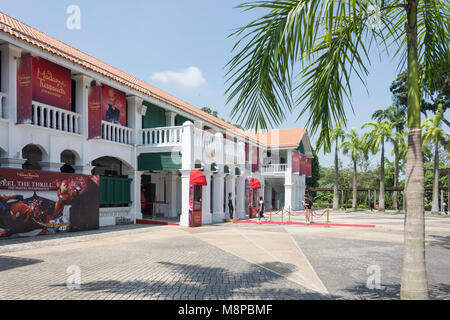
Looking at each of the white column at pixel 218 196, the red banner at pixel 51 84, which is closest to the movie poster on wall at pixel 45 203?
the red banner at pixel 51 84

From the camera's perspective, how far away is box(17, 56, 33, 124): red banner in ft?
Answer: 35.7

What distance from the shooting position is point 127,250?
9289 millimetres

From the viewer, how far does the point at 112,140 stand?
15586 millimetres

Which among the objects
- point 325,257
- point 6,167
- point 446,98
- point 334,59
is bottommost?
point 325,257

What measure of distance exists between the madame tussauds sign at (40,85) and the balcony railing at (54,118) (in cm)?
27

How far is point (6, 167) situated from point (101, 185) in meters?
4.45

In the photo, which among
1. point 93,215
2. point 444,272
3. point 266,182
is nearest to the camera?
point 444,272

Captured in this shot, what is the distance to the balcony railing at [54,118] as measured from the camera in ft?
38.4

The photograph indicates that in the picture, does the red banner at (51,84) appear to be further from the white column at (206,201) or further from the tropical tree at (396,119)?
the tropical tree at (396,119)

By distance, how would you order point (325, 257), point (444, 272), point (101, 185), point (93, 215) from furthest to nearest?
point (101, 185)
point (93, 215)
point (325, 257)
point (444, 272)

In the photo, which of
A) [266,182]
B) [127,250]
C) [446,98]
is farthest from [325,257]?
[446,98]

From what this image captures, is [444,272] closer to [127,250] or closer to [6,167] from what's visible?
[127,250]

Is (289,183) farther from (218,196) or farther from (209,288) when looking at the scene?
(209,288)
